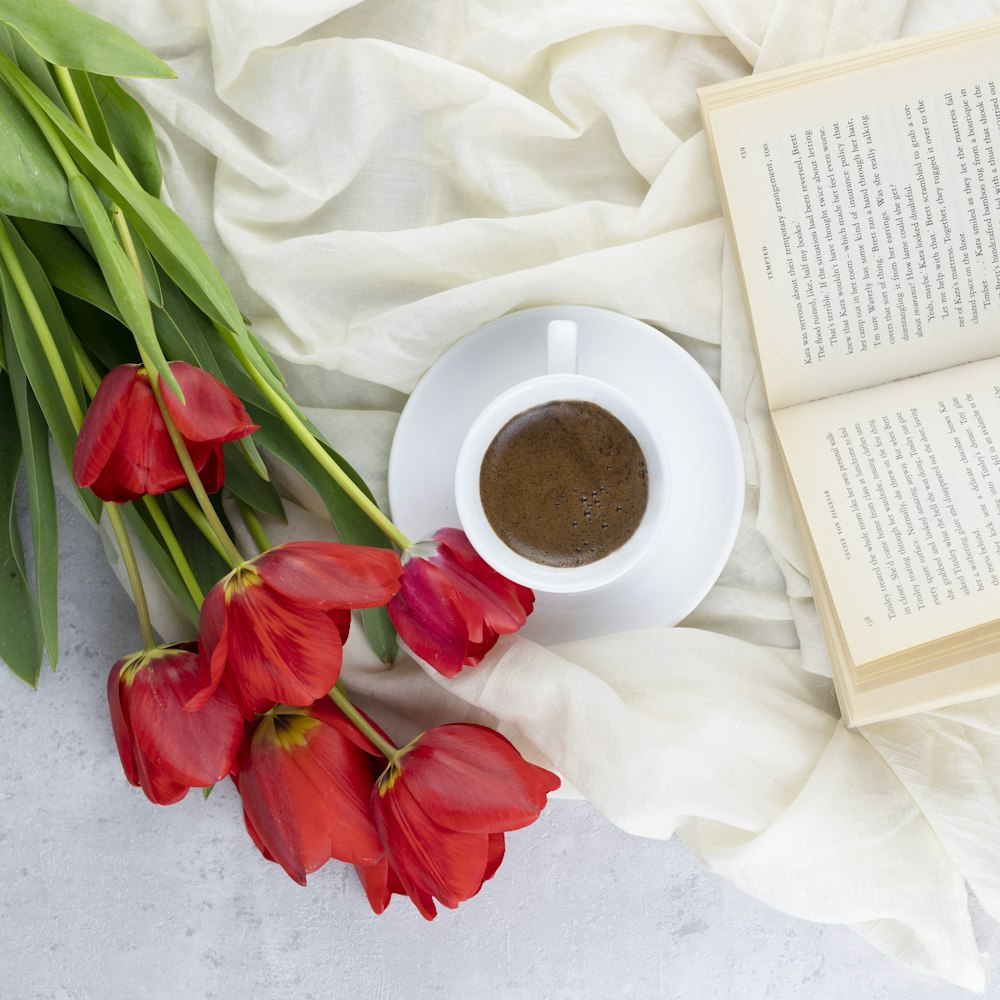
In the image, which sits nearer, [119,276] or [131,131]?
[119,276]

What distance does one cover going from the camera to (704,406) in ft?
2.25

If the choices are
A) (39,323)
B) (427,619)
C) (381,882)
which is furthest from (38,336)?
(381,882)

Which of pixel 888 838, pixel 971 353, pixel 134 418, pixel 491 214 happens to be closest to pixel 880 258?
pixel 971 353

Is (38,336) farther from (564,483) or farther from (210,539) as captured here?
(564,483)

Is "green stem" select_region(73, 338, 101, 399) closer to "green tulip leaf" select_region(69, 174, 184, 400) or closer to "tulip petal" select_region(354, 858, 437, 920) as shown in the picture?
"green tulip leaf" select_region(69, 174, 184, 400)

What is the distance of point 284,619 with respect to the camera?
438mm

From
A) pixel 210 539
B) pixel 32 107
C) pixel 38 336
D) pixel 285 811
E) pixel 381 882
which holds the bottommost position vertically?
pixel 381 882

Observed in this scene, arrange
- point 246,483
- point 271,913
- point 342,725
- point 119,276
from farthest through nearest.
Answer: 1. point 271,913
2. point 246,483
3. point 342,725
4. point 119,276

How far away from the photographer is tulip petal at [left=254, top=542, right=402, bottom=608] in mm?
438

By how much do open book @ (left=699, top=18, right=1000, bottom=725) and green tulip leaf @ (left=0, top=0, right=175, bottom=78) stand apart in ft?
1.22

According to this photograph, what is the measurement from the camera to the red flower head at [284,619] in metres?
0.44

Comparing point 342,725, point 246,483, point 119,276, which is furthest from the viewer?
point 246,483

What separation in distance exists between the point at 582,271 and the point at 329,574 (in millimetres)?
324

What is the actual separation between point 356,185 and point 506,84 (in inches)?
4.9
